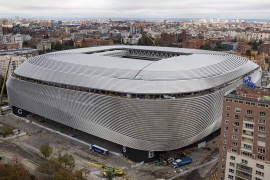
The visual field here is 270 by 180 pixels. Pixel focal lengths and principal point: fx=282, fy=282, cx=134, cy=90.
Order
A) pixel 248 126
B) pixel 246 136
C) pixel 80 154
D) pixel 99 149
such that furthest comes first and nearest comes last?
1. pixel 80 154
2. pixel 99 149
3. pixel 246 136
4. pixel 248 126

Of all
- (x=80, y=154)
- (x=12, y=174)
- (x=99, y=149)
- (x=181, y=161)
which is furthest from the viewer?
(x=80, y=154)

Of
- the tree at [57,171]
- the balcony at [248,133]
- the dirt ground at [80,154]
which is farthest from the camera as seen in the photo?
the dirt ground at [80,154]

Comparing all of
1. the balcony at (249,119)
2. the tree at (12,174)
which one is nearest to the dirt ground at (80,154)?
the tree at (12,174)

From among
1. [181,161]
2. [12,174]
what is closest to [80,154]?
[12,174]

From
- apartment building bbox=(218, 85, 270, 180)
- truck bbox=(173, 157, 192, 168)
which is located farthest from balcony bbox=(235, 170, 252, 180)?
truck bbox=(173, 157, 192, 168)

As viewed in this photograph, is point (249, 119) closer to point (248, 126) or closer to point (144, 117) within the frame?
point (248, 126)

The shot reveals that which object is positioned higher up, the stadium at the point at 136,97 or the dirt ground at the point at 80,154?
the stadium at the point at 136,97

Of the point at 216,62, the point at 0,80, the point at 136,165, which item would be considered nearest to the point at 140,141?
the point at 136,165

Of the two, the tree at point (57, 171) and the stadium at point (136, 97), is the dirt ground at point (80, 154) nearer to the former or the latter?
the tree at point (57, 171)

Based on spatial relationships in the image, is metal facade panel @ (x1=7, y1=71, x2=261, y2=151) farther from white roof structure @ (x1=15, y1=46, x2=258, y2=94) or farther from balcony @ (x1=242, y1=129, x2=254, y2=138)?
balcony @ (x1=242, y1=129, x2=254, y2=138)
